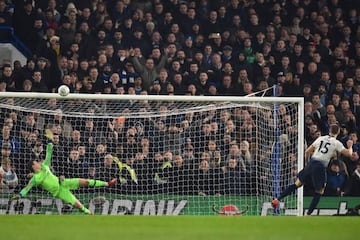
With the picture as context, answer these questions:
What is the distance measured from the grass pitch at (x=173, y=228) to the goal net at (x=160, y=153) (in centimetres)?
492

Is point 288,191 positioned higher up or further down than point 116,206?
higher up

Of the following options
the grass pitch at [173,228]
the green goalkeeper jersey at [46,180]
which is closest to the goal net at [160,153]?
the green goalkeeper jersey at [46,180]

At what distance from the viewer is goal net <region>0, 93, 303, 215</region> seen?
15.9m

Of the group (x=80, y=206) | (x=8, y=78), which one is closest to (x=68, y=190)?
(x=80, y=206)

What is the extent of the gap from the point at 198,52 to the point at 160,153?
3.46m

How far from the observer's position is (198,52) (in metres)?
19.0

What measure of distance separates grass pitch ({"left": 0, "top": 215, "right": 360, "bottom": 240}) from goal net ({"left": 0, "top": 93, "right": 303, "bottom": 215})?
4.92m

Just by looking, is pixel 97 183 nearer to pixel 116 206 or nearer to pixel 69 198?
pixel 69 198

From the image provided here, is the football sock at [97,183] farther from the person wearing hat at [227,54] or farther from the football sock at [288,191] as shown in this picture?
the person wearing hat at [227,54]

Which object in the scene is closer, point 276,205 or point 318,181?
point 276,205

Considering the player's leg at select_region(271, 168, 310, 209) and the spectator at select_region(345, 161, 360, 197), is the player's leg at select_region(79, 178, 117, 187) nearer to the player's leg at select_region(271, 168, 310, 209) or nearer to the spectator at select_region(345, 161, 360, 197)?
the player's leg at select_region(271, 168, 310, 209)

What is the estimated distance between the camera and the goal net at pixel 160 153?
1585 cm

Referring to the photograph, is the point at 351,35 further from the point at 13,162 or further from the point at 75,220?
the point at 75,220

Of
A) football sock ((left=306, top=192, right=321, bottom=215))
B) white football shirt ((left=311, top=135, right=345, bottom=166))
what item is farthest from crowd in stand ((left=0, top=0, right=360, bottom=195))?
white football shirt ((left=311, top=135, right=345, bottom=166))
